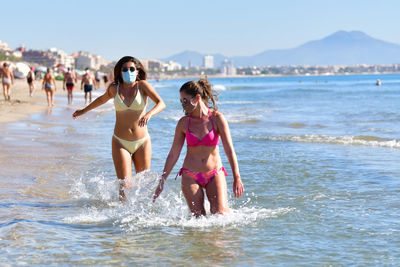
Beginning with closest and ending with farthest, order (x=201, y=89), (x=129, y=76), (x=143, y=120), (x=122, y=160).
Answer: (x=201, y=89) < (x=143, y=120) < (x=129, y=76) < (x=122, y=160)

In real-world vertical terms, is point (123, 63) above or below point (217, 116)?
above

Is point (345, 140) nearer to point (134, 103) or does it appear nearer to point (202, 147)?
point (134, 103)

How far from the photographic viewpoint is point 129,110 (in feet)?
19.4

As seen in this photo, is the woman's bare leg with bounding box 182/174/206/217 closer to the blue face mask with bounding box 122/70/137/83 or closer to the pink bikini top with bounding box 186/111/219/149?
the pink bikini top with bounding box 186/111/219/149

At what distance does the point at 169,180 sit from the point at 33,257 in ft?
12.9

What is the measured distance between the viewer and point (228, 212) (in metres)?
5.14

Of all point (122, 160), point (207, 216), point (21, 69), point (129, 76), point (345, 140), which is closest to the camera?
point (207, 216)

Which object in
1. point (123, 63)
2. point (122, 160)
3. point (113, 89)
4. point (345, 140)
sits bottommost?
point (345, 140)

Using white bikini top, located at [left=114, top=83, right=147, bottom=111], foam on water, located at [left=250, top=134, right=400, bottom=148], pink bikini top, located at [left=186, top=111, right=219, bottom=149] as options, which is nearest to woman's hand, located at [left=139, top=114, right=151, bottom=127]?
white bikini top, located at [left=114, top=83, right=147, bottom=111]

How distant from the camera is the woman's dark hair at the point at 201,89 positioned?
4.71 metres

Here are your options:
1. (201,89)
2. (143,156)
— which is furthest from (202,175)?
(143,156)

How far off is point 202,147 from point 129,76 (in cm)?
145

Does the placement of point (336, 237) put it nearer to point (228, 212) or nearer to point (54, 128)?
point (228, 212)

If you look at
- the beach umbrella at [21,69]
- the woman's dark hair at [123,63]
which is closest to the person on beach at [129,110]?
the woman's dark hair at [123,63]
